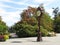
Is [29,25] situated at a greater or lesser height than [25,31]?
greater

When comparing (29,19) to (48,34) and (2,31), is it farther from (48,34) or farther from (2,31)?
(2,31)

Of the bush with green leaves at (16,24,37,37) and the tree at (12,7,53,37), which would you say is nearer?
the bush with green leaves at (16,24,37,37)

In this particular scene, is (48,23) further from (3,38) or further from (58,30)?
(3,38)

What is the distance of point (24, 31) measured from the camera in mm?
36281

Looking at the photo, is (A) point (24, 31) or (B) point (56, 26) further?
(B) point (56, 26)

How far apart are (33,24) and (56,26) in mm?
16279

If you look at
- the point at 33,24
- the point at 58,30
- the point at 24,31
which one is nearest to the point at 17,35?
the point at 24,31

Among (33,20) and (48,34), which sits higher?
(33,20)

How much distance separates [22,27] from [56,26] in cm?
2111

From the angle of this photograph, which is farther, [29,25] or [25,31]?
[29,25]

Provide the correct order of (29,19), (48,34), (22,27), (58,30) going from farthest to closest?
(58,30), (29,19), (48,34), (22,27)

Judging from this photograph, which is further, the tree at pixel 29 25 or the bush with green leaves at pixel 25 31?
the tree at pixel 29 25

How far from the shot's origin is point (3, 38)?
26656mm

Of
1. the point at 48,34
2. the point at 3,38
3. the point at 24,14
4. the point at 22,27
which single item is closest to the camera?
the point at 3,38
